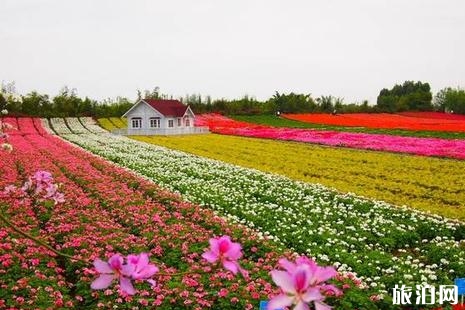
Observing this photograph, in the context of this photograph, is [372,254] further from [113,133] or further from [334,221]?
[113,133]

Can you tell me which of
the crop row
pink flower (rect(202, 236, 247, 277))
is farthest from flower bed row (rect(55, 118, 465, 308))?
pink flower (rect(202, 236, 247, 277))

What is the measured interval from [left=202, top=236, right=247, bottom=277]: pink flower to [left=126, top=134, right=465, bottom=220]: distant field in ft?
48.0

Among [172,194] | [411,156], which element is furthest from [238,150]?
[172,194]

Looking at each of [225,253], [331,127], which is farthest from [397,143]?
[225,253]

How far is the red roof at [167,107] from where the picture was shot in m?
66.9

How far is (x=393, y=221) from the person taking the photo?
1410 centimetres

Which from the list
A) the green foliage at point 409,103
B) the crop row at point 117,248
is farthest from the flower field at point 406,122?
the crop row at point 117,248

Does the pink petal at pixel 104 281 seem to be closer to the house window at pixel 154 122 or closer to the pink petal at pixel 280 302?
the pink petal at pixel 280 302

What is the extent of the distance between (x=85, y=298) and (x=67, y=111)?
8764cm

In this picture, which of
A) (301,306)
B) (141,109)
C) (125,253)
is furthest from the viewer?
(141,109)

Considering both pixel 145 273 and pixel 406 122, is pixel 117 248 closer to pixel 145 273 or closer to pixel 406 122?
pixel 145 273

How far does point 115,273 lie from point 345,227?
11.8m

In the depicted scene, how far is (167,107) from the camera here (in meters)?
68.4

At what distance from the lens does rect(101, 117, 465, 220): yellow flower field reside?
18516mm
